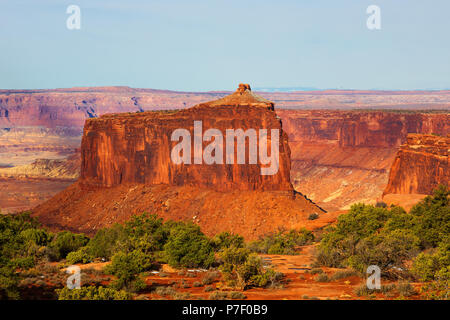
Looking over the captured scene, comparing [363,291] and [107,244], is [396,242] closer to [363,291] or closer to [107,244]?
[363,291]

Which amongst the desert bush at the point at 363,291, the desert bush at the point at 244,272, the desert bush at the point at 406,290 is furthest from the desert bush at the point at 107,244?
the desert bush at the point at 406,290

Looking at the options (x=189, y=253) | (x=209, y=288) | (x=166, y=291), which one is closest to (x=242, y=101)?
(x=189, y=253)

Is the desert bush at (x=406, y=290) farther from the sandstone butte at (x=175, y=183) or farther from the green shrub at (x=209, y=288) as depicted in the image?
the sandstone butte at (x=175, y=183)

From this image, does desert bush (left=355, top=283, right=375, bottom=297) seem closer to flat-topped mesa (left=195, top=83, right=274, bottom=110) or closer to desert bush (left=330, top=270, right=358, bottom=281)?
desert bush (left=330, top=270, right=358, bottom=281)

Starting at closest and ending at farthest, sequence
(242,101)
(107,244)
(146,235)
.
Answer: (107,244), (146,235), (242,101)

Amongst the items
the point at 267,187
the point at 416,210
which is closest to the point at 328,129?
the point at 267,187

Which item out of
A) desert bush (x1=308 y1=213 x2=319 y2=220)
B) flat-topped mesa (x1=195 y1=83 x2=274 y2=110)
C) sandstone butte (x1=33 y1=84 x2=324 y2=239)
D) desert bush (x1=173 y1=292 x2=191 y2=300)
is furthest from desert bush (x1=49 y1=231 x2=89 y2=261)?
flat-topped mesa (x1=195 y1=83 x2=274 y2=110)
